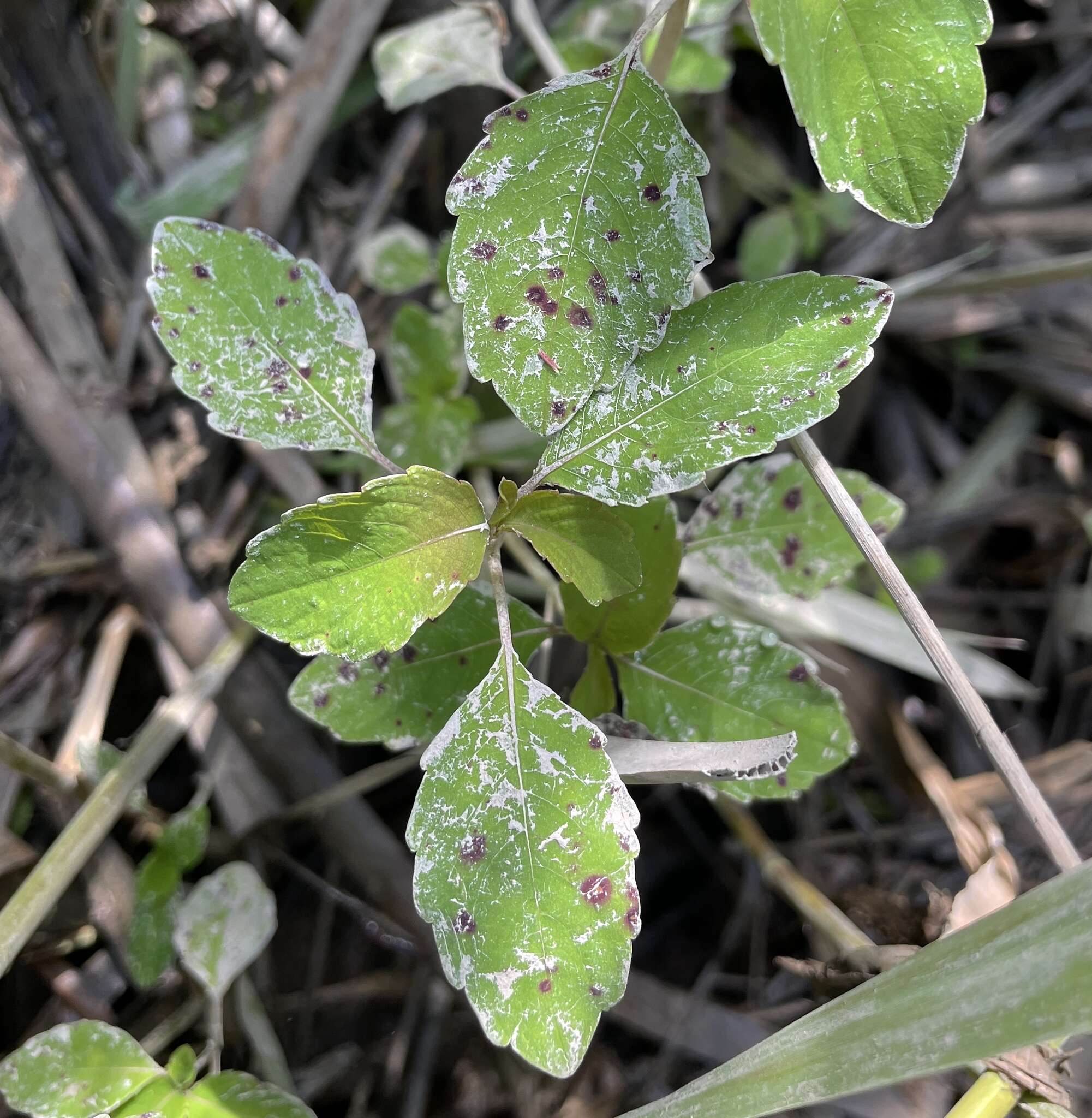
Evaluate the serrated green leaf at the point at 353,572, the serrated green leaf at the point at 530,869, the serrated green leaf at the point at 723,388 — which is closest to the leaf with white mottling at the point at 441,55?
the serrated green leaf at the point at 723,388

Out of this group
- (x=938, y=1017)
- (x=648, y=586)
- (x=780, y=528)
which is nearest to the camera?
(x=938, y=1017)

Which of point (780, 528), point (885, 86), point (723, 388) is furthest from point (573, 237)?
point (780, 528)

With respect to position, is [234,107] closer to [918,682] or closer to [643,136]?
[643,136]

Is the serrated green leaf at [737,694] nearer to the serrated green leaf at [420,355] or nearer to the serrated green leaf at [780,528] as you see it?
the serrated green leaf at [780,528]

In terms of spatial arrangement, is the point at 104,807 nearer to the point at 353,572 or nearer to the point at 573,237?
the point at 353,572

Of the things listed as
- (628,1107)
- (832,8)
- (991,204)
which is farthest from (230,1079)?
(991,204)
